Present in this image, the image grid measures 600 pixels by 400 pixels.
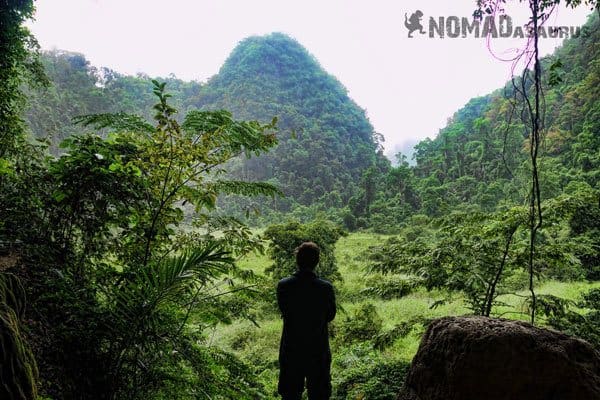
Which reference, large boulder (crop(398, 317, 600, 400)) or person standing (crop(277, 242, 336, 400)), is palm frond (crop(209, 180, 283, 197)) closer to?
person standing (crop(277, 242, 336, 400))

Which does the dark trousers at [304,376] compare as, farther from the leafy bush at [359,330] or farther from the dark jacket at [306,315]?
the leafy bush at [359,330]

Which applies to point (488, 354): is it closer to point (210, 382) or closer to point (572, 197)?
point (210, 382)

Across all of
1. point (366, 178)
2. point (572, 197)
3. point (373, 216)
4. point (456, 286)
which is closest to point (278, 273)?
point (456, 286)

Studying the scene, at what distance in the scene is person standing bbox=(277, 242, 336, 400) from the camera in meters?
2.46

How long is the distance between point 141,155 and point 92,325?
131 centimetres

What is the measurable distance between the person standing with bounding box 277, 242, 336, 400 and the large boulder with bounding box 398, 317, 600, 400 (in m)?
0.69

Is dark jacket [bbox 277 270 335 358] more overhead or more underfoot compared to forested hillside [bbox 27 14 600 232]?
more underfoot

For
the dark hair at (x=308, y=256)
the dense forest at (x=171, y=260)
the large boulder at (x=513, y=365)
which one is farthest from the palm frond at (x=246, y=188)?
the large boulder at (x=513, y=365)

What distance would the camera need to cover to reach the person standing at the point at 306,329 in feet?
8.07

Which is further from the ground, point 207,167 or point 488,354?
point 207,167

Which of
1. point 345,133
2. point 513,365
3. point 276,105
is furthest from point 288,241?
point 276,105

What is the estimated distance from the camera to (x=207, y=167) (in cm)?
310

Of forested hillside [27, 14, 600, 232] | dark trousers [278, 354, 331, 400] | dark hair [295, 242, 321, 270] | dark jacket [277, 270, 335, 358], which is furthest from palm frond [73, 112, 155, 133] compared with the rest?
forested hillside [27, 14, 600, 232]

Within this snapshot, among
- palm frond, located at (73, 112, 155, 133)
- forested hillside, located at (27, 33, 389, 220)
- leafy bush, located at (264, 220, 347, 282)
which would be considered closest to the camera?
palm frond, located at (73, 112, 155, 133)
